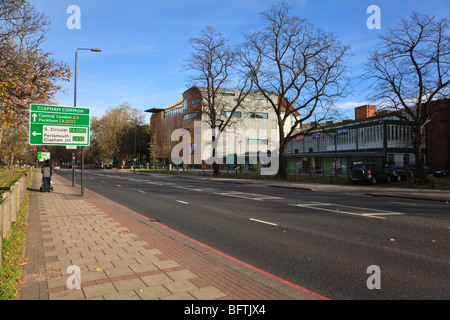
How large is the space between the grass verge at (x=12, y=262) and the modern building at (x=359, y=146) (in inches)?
1186

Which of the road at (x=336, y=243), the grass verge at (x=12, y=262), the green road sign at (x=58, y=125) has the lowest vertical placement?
the road at (x=336, y=243)

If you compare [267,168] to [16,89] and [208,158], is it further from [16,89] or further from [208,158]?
[16,89]

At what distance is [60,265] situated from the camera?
512cm

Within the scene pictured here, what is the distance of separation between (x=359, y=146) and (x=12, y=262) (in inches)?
1693

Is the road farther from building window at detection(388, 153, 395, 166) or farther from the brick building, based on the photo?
the brick building

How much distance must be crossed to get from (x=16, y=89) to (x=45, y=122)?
171 cm

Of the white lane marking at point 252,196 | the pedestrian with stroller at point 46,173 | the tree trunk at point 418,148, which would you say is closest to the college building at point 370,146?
the tree trunk at point 418,148

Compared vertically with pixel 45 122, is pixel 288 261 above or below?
below

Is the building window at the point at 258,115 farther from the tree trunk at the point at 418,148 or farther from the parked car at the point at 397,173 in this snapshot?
the tree trunk at the point at 418,148

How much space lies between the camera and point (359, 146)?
138 ft

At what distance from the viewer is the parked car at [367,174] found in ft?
86.6

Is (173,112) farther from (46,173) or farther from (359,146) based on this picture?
(46,173)

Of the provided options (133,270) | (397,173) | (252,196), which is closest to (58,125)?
(252,196)
